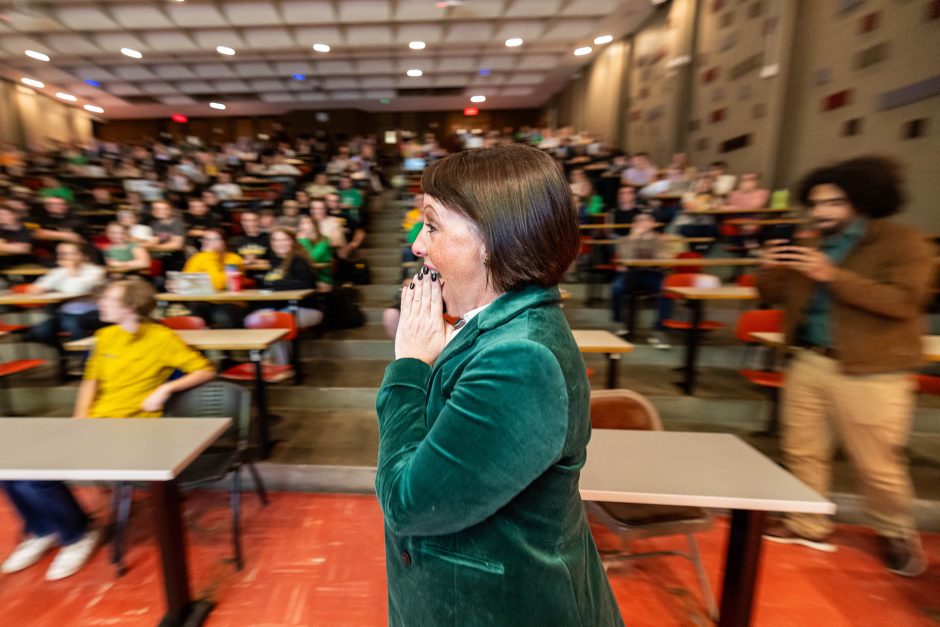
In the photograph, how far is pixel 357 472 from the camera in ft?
8.74

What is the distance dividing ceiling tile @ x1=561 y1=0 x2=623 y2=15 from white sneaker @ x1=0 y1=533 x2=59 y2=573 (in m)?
9.20

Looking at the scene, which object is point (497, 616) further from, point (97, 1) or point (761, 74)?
point (97, 1)

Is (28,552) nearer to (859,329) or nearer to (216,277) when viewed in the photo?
(216,277)

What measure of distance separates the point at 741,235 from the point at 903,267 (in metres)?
3.90

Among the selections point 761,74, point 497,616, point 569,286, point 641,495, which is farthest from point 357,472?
point 761,74

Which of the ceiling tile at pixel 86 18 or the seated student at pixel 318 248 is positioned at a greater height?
the ceiling tile at pixel 86 18

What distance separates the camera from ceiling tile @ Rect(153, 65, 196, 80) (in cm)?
1078

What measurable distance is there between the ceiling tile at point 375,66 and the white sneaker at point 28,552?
36.3 ft

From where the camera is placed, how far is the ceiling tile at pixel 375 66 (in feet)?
35.6

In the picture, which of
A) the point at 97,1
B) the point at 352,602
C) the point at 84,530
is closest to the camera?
the point at 352,602

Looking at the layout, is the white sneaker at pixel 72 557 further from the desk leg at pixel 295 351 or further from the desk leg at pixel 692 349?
the desk leg at pixel 692 349

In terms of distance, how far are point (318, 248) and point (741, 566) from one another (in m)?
4.31

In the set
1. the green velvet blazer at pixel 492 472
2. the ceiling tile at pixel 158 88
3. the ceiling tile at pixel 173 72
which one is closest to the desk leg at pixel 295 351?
the green velvet blazer at pixel 492 472

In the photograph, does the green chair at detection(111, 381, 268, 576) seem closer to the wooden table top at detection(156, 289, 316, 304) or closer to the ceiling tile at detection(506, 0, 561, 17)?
the wooden table top at detection(156, 289, 316, 304)
